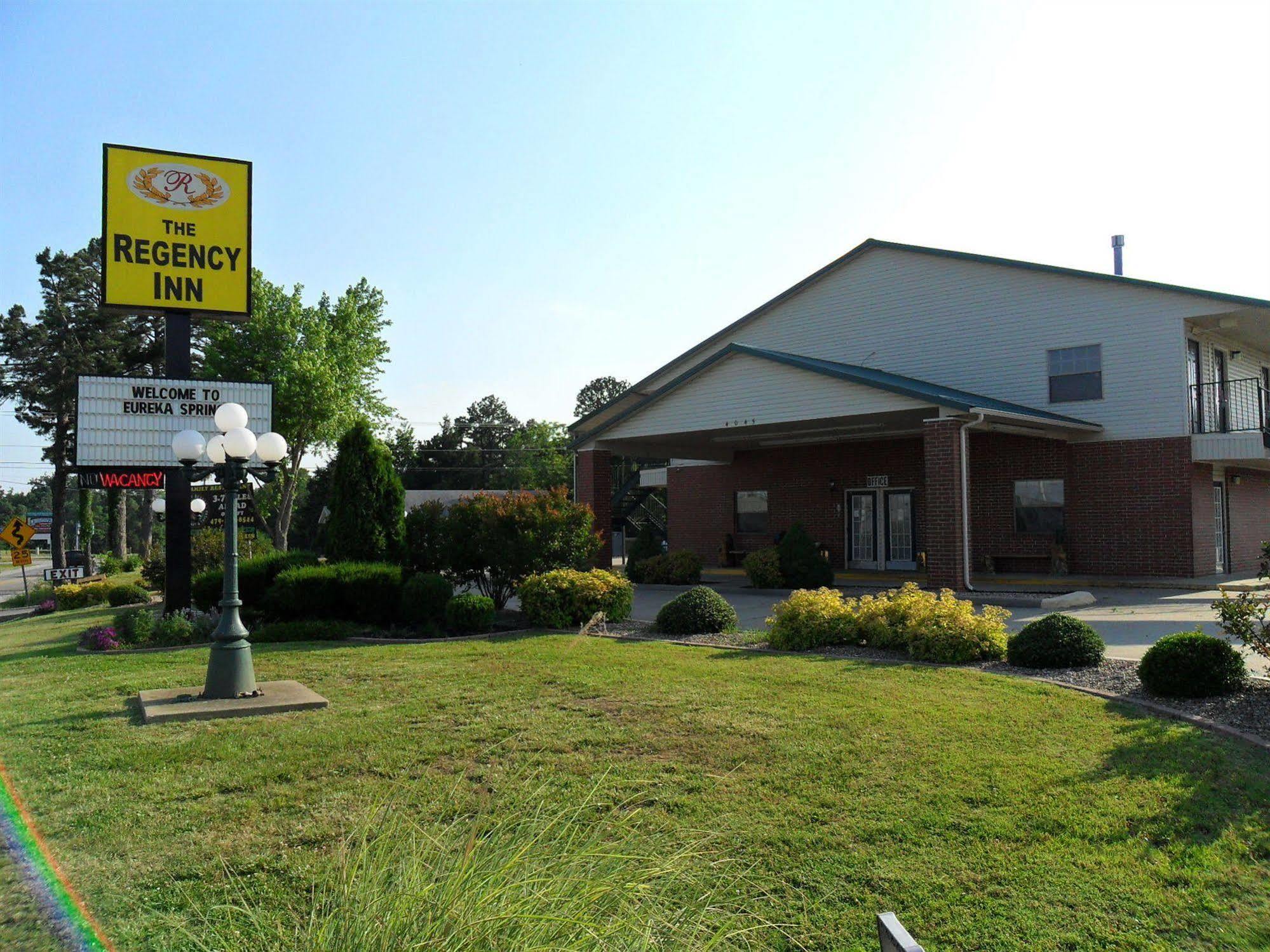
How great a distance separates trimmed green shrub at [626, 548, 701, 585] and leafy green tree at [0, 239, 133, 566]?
110 feet

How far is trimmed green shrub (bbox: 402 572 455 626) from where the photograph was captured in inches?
564

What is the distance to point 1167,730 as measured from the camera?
A: 700 cm

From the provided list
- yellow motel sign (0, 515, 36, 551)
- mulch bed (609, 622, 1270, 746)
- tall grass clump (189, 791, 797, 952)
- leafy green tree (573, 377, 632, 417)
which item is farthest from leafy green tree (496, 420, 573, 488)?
tall grass clump (189, 791, 797, 952)

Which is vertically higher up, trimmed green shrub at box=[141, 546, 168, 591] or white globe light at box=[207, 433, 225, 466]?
white globe light at box=[207, 433, 225, 466]

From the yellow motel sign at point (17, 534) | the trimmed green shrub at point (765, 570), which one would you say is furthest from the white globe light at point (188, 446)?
the yellow motel sign at point (17, 534)

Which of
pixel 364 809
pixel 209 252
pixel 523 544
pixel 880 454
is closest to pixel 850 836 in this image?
pixel 364 809

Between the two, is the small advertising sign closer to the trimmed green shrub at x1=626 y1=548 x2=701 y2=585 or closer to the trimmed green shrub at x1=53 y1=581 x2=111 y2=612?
the trimmed green shrub at x1=53 y1=581 x2=111 y2=612

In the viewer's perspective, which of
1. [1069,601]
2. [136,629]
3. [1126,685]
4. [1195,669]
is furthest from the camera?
[1069,601]

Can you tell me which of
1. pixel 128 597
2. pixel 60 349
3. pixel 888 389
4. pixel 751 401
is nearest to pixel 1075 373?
pixel 888 389

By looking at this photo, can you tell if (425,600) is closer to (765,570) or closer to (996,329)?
(765,570)

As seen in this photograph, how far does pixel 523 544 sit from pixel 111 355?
38.7m

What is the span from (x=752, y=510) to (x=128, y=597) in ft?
57.3

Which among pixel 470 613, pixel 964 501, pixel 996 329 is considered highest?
pixel 996 329

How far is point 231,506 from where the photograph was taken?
376 inches
